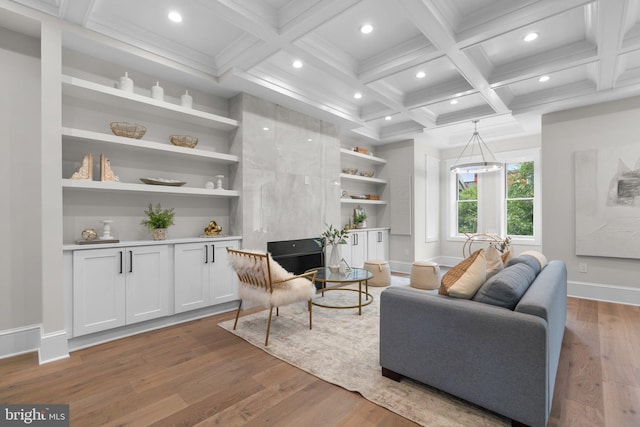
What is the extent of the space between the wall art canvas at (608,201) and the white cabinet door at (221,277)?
Answer: 501cm

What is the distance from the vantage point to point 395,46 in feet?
10.9

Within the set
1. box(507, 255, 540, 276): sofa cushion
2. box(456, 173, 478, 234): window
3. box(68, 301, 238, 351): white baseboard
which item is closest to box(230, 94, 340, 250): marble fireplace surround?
box(68, 301, 238, 351): white baseboard

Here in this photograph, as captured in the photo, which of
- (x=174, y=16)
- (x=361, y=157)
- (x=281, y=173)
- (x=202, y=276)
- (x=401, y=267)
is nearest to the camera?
(x=174, y=16)

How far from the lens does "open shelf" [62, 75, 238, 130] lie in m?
2.85

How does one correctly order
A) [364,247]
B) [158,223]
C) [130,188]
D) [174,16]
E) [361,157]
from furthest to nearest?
[361,157] < [364,247] < [158,223] < [130,188] < [174,16]

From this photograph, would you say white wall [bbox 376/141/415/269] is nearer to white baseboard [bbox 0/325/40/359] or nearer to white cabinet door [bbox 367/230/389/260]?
white cabinet door [bbox 367/230/389/260]

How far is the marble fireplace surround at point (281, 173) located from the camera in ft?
13.2

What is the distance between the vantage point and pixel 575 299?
4371 mm

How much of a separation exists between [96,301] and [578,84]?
6396 millimetres

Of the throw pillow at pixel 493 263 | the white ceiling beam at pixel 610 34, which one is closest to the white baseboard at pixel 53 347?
the throw pillow at pixel 493 263

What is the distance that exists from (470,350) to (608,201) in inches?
163

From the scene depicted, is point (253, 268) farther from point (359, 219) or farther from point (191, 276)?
point (359, 219)

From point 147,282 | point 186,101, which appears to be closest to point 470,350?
point 147,282

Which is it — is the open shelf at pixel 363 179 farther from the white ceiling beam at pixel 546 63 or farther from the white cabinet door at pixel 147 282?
the white cabinet door at pixel 147 282
